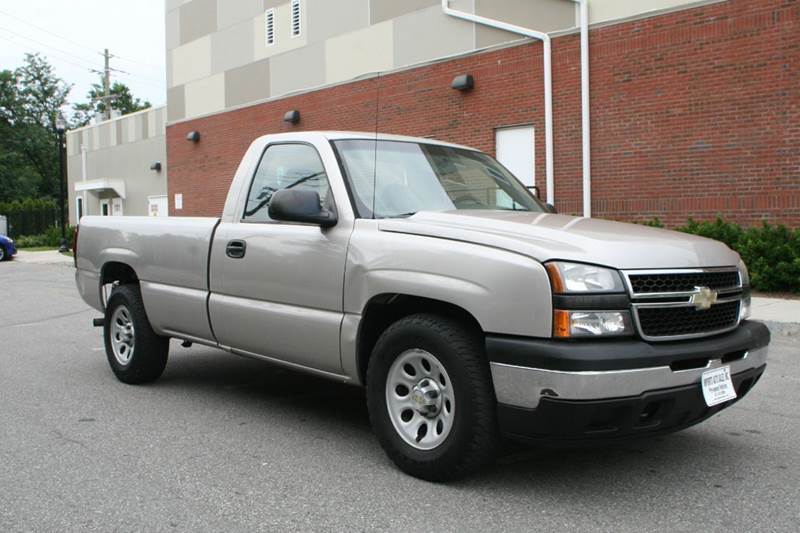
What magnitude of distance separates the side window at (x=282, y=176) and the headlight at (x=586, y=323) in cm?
192

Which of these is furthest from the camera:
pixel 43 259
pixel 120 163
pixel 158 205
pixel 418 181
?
pixel 120 163

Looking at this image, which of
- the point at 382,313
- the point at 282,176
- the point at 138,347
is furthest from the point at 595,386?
the point at 138,347

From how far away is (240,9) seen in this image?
2373 cm

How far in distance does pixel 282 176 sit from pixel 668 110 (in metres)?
10.2

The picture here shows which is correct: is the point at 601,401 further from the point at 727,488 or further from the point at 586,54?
the point at 586,54

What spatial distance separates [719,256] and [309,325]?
2.35 meters

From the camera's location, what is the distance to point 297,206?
4.50m

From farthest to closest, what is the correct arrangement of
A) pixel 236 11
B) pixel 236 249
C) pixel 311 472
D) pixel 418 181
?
pixel 236 11, pixel 236 249, pixel 418 181, pixel 311 472

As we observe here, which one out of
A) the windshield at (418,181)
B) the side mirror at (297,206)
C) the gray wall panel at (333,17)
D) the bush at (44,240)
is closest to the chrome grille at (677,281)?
the windshield at (418,181)

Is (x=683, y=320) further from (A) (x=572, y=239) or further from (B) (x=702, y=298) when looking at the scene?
(A) (x=572, y=239)

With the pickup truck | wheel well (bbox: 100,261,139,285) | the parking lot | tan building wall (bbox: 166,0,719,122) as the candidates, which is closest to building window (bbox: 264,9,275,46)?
tan building wall (bbox: 166,0,719,122)

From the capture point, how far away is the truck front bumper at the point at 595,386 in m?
3.51

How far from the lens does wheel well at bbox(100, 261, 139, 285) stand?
267 inches

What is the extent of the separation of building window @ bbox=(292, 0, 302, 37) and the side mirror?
1835 cm
